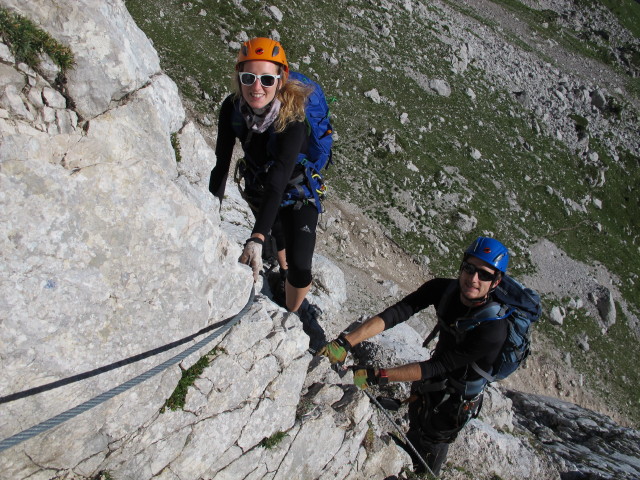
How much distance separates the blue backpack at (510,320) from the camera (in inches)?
244

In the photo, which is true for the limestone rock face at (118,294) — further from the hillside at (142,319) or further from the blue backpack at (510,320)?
the blue backpack at (510,320)

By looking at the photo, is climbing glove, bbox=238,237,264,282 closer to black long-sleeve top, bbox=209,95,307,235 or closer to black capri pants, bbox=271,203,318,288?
black long-sleeve top, bbox=209,95,307,235

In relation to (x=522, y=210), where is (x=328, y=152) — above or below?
above

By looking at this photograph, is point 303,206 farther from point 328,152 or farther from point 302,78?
point 302,78

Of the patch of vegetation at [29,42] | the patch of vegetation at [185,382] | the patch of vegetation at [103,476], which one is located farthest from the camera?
the patch of vegetation at [185,382]

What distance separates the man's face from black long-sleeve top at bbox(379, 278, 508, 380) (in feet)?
0.59

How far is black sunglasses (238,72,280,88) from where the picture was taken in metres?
5.02

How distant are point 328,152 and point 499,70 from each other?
41109mm

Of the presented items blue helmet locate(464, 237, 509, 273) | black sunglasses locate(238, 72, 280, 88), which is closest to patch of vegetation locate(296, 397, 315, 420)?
blue helmet locate(464, 237, 509, 273)

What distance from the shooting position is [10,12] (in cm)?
398

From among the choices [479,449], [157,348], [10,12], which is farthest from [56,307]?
[479,449]

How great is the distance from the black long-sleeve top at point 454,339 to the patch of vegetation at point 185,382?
2.91m

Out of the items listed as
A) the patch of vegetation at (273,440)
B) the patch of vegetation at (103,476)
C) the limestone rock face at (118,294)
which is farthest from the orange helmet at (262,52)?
the patch of vegetation at (103,476)

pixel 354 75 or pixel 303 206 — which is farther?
pixel 354 75
